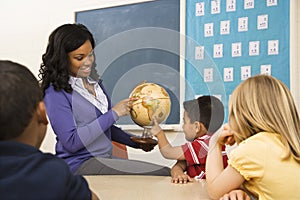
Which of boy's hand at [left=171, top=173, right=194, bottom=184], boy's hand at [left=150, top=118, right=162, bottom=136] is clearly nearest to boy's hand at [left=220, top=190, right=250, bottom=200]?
boy's hand at [left=171, top=173, right=194, bottom=184]

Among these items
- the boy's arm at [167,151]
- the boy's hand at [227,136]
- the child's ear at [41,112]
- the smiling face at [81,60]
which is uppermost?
the smiling face at [81,60]

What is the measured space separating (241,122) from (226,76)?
160 cm

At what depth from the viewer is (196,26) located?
308cm

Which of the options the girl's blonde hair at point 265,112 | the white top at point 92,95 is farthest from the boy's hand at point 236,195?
the white top at point 92,95

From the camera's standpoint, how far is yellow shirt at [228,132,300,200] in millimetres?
1269

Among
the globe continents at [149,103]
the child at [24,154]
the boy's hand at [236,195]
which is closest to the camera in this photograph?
the child at [24,154]

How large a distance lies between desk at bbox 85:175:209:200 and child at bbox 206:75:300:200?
4.3 inches

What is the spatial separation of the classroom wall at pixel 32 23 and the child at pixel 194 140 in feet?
4.94

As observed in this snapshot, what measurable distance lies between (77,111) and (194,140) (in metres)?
0.57

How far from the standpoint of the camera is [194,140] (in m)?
2.04

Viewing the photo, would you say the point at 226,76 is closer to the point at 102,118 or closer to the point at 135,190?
the point at 102,118

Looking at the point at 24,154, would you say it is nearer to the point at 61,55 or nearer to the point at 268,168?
the point at 268,168

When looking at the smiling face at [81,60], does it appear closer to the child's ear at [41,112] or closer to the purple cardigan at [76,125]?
the purple cardigan at [76,125]

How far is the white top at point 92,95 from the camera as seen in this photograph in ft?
6.95
